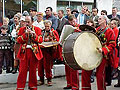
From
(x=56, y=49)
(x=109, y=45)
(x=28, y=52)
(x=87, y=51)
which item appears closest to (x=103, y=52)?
(x=109, y=45)

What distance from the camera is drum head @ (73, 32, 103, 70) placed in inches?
236

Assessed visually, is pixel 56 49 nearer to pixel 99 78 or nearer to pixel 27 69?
pixel 27 69

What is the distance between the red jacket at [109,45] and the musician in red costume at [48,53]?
2.05 meters

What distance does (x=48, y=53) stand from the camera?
833cm

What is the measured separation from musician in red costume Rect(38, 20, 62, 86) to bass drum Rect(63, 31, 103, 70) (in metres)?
1.82

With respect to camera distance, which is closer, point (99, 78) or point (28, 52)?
point (99, 78)

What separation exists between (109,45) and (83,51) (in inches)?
22.8

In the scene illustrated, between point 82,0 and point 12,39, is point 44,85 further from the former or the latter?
point 82,0

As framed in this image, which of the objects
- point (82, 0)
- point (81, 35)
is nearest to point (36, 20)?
point (81, 35)

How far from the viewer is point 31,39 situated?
7.02 metres

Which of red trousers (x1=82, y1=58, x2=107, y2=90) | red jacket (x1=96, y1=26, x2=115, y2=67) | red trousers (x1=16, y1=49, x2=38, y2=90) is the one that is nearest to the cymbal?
red jacket (x1=96, y1=26, x2=115, y2=67)

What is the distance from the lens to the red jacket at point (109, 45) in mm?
6121

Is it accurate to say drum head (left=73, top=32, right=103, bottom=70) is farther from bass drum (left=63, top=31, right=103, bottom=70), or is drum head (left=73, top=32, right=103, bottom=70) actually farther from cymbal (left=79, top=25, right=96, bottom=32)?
cymbal (left=79, top=25, right=96, bottom=32)

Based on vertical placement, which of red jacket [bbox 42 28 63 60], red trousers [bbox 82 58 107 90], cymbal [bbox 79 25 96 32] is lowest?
red trousers [bbox 82 58 107 90]
